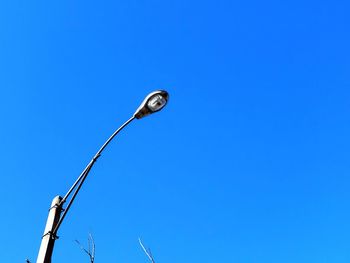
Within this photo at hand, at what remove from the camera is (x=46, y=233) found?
321 centimetres

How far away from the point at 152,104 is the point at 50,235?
1707 millimetres

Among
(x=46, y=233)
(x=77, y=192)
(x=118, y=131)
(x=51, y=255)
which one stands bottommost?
(x=51, y=255)

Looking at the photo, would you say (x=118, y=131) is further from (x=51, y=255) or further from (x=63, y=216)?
(x=51, y=255)

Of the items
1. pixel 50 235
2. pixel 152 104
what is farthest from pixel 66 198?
pixel 152 104

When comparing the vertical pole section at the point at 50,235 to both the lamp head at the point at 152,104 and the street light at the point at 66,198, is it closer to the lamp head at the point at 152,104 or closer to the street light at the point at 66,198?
the street light at the point at 66,198

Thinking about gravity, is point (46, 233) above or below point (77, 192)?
below

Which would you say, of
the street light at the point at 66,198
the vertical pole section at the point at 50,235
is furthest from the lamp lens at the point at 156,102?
the vertical pole section at the point at 50,235

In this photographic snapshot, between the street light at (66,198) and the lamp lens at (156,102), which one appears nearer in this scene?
the street light at (66,198)

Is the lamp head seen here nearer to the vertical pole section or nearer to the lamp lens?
the lamp lens

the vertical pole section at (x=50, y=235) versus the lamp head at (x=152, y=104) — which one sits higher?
the lamp head at (x=152, y=104)

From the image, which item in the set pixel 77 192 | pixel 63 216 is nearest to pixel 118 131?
pixel 77 192

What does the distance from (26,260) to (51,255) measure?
0.29m

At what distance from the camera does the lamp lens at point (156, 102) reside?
3.92m

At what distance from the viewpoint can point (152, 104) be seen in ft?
12.9
